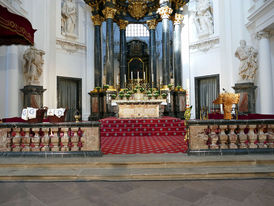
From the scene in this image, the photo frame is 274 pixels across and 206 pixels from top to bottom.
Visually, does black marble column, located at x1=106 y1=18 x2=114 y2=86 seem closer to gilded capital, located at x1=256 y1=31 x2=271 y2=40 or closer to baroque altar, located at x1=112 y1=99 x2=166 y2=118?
baroque altar, located at x1=112 y1=99 x2=166 y2=118

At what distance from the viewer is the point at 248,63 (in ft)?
30.9

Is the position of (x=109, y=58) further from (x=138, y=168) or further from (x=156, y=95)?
(x=138, y=168)

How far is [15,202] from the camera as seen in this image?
89.1 inches

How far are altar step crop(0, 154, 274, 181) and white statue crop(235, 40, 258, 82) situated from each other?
23.0 ft

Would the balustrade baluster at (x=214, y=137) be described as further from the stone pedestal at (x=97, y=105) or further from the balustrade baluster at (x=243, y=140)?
the stone pedestal at (x=97, y=105)

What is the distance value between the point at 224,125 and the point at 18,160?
→ 4.19 m

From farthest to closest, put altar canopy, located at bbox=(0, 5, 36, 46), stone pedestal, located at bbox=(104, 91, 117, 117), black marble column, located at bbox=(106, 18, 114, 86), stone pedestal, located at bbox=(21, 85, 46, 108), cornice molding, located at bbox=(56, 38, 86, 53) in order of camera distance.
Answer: black marble column, located at bbox=(106, 18, 114, 86) → cornice molding, located at bbox=(56, 38, 86, 53) → stone pedestal, located at bbox=(104, 91, 117, 117) → stone pedestal, located at bbox=(21, 85, 46, 108) → altar canopy, located at bbox=(0, 5, 36, 46)

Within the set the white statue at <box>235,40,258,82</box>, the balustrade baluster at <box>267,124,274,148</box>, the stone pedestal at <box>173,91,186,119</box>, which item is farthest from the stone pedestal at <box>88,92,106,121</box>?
the balustrade baluster at <box>267,124,274,148</box>

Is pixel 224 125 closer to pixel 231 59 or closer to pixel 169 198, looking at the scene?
pixel 169 198

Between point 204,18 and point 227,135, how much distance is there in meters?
10.3

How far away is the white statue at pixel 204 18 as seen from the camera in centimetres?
1174

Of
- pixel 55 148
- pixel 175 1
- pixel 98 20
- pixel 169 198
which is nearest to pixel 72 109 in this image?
pixel 98 20

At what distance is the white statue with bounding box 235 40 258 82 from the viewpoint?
9398mm

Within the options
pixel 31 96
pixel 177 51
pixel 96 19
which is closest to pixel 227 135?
pixel 31 96
